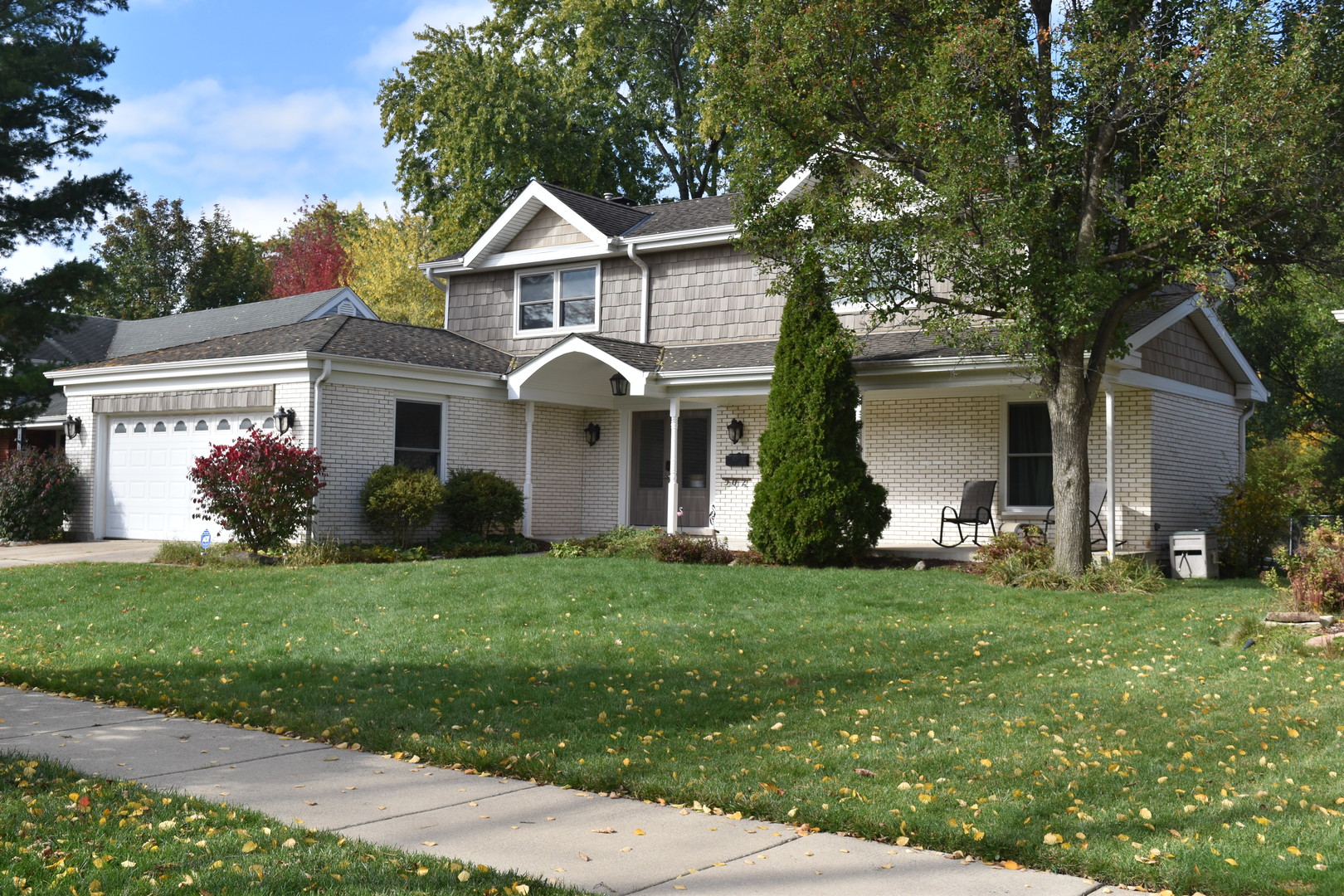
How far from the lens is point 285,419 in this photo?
1656cm

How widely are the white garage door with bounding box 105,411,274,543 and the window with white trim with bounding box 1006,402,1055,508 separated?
1139cm

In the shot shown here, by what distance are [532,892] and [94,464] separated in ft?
59.1

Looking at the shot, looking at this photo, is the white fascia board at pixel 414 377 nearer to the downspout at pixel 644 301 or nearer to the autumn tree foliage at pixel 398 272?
the downspout at pixel 644 301

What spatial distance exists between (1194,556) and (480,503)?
1041 cm

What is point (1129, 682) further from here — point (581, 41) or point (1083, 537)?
point (581, 41)

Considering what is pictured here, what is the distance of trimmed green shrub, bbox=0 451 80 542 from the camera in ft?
61.2

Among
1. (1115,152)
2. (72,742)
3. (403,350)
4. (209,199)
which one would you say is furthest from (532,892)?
(209,199)

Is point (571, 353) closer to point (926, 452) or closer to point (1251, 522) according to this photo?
point (926, 452)

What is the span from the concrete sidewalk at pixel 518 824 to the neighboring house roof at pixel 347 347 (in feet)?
35.0

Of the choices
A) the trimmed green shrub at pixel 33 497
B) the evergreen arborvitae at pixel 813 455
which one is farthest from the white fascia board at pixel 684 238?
the trimmed green shrub at pixel 33 497

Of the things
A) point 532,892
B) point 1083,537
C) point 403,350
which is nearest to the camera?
point 532,892

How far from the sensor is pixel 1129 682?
26.2 feet

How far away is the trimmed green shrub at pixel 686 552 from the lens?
615 inches

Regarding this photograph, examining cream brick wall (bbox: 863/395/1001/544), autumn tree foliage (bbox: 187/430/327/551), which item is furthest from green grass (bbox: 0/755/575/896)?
cream brick wall (bbox: 863/395/1001/544)
